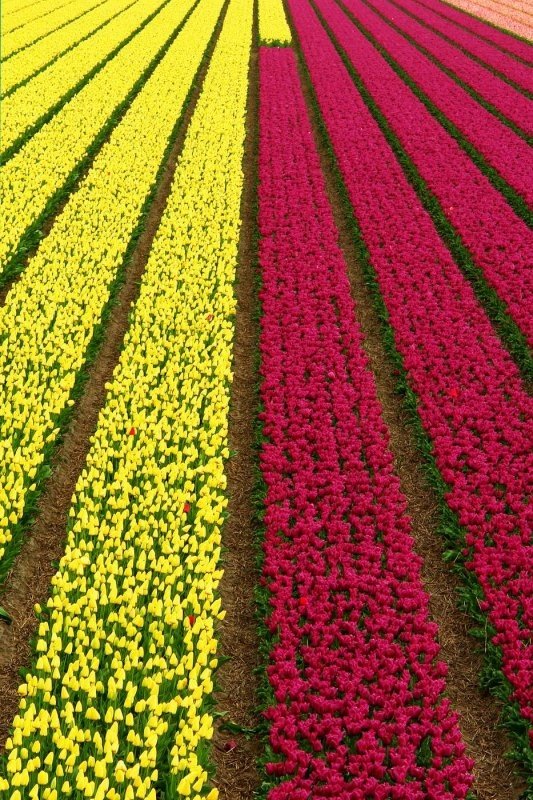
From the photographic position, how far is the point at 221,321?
11305mm

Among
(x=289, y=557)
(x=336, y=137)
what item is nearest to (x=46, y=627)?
(x=289, y=557)

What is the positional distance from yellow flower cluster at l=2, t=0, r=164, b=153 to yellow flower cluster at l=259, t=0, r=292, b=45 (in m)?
5.89

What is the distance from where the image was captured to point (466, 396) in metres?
10.4

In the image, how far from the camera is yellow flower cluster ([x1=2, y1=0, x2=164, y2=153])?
63.9 feet

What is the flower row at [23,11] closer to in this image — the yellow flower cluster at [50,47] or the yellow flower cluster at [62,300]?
the yellow flower cluster at [50,47]

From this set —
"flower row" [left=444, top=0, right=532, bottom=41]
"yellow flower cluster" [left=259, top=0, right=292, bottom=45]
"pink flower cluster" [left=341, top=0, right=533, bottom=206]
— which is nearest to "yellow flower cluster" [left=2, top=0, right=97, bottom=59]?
"yellow flower cluster" [left=259, top=0, right=292, bottom=45]

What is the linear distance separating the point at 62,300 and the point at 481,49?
100.0 feet

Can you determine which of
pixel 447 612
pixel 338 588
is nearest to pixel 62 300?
pixel 338 588

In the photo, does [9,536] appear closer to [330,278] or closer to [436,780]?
[436,780]

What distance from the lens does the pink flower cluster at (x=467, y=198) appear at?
44.6 feet

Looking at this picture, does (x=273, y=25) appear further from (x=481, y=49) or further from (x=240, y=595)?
(x=240, y=595)

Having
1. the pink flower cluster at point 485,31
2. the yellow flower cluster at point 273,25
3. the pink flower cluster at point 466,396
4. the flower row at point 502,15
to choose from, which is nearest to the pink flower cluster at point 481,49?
the pink flower cluster at point 485,31

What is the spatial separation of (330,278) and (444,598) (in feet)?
22.9

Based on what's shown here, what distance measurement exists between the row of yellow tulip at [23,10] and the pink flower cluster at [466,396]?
2203 centimetres
